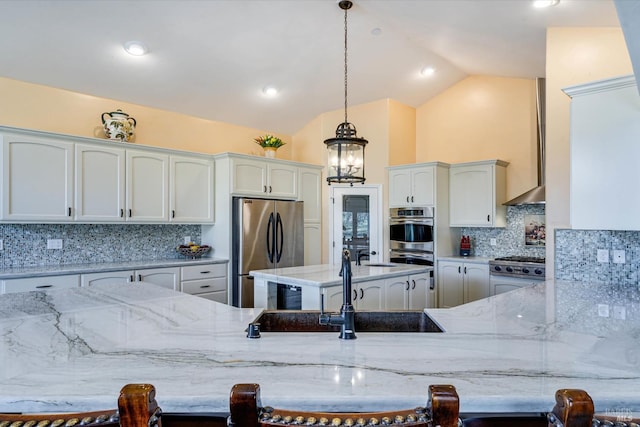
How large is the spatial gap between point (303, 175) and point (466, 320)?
157 inches

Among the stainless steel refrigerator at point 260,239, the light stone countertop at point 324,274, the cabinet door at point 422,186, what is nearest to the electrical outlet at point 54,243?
the stainless steel refrigerator at point 260,239

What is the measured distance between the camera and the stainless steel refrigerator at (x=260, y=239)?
4.64 m

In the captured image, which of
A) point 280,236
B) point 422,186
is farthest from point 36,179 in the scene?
point 422,186

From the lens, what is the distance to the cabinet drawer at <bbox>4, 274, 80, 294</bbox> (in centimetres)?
324

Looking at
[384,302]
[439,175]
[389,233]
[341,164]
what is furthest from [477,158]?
[341,164]

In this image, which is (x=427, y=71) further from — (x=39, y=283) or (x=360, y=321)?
(x=39, y=283)

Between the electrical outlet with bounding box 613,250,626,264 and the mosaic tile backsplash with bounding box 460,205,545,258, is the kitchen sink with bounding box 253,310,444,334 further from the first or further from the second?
the mosaic tile backsplash with bounding box 460,205,545,258

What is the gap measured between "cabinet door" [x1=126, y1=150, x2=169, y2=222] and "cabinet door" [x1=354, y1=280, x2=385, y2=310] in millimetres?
2459

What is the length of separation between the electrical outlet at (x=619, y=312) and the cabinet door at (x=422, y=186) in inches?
124

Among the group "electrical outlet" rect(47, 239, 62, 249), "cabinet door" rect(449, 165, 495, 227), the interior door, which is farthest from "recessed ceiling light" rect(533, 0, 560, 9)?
"electrical outlet" rect(47, 239, 62, 249)

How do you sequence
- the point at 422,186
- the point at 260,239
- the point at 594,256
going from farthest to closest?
the point at 422,186 → the point at 260,239 → the point at 594,256

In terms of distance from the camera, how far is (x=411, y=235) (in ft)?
17.3

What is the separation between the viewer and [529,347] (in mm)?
1348

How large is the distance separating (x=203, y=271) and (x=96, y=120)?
77.9 inches
